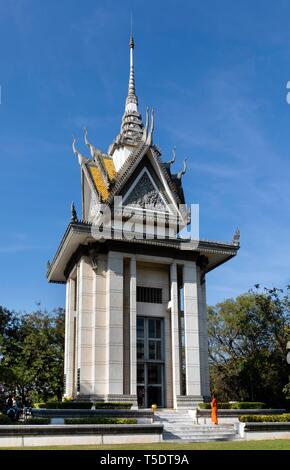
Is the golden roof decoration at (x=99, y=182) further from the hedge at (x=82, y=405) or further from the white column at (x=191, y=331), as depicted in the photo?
the hedge at (x=82, y=405)

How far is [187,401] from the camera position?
83.7 feet

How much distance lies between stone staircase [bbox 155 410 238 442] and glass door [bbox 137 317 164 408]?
238cm

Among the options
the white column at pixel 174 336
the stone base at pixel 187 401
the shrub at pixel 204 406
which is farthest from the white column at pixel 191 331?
the shrub at pixel 204 406

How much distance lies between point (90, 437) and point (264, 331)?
24.9 meters

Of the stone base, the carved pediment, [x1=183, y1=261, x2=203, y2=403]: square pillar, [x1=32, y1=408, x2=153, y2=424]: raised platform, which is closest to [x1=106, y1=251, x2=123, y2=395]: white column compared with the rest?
[x1=32, y1=408, x2=153, y2=424]: raised platform

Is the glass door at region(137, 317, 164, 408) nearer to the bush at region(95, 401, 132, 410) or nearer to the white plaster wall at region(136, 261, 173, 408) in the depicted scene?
the white plaster wall at region(136, 261, 173, 408)

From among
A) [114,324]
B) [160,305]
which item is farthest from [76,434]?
[160,305]

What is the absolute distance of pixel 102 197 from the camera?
29.1m

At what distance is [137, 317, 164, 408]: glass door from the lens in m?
26.6

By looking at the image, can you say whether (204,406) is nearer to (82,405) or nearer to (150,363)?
(150,363)

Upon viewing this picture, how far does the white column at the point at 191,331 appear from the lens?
85.9ft

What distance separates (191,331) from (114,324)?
4207 mm

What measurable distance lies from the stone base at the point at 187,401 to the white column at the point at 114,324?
2.95 meters
